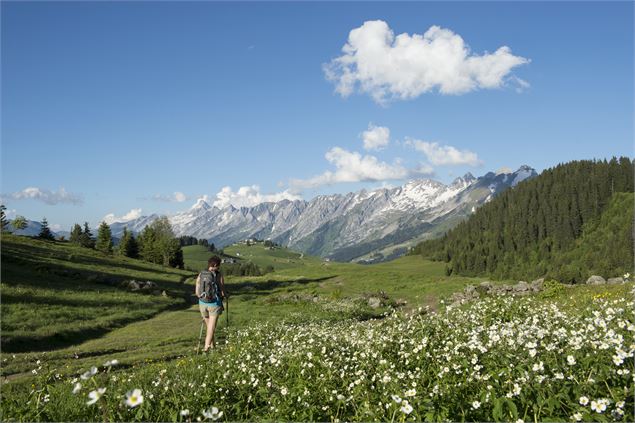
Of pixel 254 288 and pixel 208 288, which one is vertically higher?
pixel 208 288

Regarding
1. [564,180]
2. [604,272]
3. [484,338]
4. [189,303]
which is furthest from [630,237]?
[484,338]

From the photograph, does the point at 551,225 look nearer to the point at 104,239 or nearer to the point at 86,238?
the point at 104,239

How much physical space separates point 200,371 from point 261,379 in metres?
2.75

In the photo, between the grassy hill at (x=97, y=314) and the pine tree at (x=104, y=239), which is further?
the pine tree at (x=104, y=239)

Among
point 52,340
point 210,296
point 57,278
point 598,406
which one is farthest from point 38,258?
point 598,406

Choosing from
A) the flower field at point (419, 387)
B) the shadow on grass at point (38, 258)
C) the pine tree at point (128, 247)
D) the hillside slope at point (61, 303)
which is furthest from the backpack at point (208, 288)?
the pine tree at point (128, 247)

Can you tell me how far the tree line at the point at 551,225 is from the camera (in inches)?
5143

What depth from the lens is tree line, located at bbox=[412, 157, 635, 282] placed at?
131 m

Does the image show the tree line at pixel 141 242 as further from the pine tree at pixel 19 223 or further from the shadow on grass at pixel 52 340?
the shadow on grass at pixel 52 340

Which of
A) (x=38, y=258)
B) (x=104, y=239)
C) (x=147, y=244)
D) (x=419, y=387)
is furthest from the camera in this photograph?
(x=147, y=244)

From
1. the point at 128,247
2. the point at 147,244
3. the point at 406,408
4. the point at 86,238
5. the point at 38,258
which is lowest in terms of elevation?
the point at 38,258

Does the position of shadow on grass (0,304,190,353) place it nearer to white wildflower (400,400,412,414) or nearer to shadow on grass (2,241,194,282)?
white wildflower (400,400,412,414)

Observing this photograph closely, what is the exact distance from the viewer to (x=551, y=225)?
144 meters

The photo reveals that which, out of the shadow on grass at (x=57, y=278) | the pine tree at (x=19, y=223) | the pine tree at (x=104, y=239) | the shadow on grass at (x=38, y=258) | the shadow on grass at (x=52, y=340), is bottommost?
the shadow on grass at (x=52, y=340)
